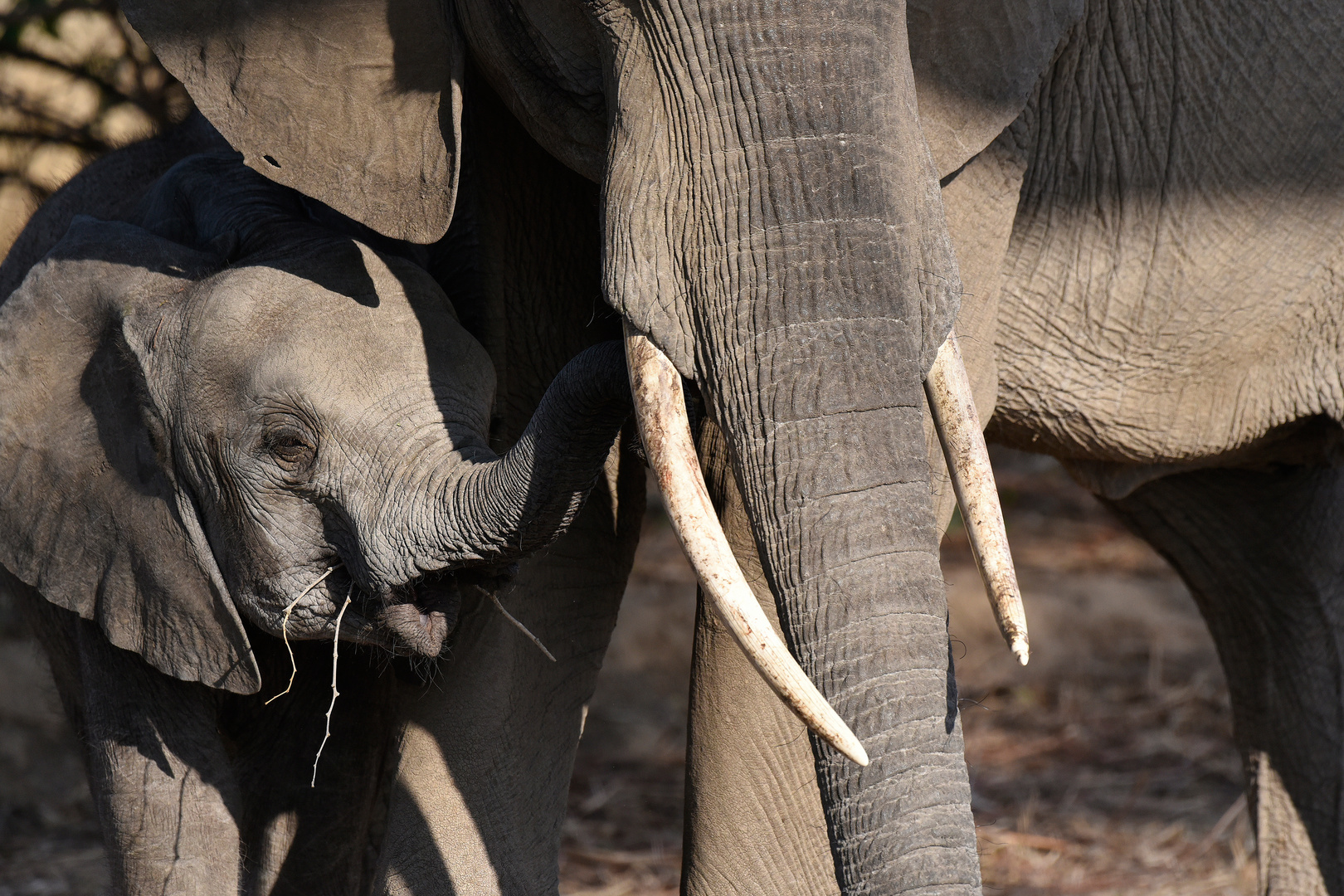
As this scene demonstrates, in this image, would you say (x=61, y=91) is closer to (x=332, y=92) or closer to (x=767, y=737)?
(x=332, y=92)

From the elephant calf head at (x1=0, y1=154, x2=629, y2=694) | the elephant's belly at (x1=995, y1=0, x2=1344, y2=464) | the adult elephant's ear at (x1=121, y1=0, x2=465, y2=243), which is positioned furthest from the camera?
the elephant's belly at (x1=995, y1=0, x2=1344, y2=464)

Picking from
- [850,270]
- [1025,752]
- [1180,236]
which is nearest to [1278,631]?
[1180,236]

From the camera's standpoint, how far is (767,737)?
2186mm

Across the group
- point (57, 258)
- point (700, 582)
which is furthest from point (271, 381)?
point (700, 582)

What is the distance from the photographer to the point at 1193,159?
7.61 ft

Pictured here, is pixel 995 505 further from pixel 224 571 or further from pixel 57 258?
pixel 57 258

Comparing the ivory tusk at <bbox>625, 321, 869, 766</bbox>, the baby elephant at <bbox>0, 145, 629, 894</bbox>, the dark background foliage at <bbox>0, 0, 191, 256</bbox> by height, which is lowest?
the ivory tusk at <bbox>625, 321, 869, 766</bbox>

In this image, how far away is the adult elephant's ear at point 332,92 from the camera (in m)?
1.86

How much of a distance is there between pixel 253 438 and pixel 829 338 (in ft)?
2.22

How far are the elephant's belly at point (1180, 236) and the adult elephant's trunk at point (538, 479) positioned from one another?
90 cm

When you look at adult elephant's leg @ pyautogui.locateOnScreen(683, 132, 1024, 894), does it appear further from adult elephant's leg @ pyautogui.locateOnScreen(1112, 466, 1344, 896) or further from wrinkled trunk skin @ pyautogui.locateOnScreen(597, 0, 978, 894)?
adult elephant's leg @ pyautogui.locateOnScreen(1112, 466, 1344, 896)

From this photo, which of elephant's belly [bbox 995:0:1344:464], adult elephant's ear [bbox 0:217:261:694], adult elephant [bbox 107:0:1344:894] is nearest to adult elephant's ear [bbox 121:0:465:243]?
adult elephant [bbox 107:0:1344:894]

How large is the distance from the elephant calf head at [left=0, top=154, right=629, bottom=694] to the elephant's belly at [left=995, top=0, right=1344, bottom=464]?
0.85 m

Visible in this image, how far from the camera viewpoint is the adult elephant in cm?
147
